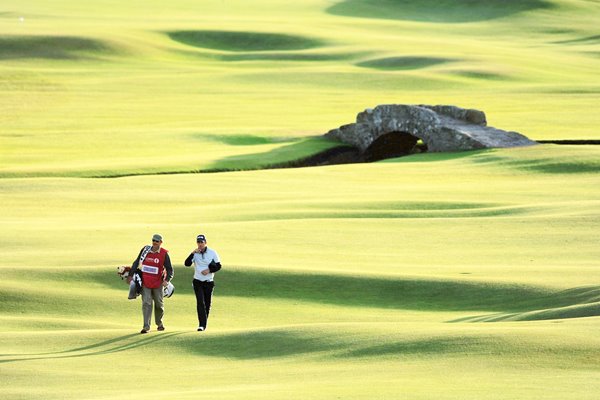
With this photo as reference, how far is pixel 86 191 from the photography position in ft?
135

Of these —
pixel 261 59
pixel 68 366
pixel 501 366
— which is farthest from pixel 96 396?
pixel 261 59

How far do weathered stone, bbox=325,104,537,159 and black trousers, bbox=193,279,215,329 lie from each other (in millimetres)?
27428

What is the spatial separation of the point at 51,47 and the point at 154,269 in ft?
225

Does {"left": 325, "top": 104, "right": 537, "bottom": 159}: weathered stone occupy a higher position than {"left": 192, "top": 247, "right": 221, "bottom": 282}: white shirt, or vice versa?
{"left": 192, "top": 247, "right": 221, "bottom": 282}: white shirt

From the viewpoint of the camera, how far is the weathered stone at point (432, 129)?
49.8m

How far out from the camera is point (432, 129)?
5028cm

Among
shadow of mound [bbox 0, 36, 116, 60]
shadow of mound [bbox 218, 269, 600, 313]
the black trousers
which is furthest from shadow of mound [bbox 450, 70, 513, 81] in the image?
the black trousers

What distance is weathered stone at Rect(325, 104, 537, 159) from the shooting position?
4978 centimetres

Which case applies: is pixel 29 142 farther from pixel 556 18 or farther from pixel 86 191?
pixel 556 18

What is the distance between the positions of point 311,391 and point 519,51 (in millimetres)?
86438

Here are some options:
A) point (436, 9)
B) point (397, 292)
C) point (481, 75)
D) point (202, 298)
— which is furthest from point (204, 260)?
point (436, 9)

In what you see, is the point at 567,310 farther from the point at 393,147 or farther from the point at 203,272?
the point at 393,147

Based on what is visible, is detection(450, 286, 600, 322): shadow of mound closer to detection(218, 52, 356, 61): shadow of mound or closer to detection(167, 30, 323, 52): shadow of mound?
detection(218, 52, 356, 61): shadow of mound

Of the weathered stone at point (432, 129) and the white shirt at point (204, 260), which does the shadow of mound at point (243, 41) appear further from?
the white shirt at point (204, 260)
